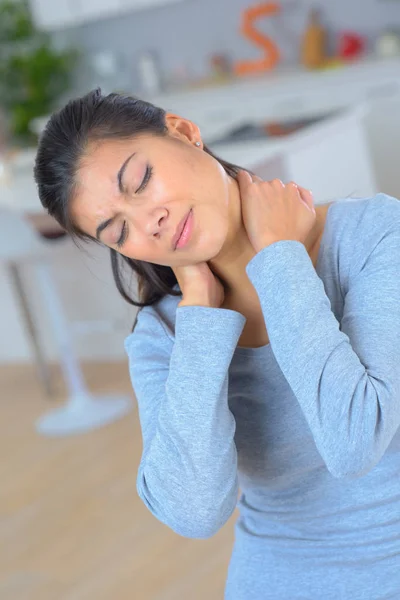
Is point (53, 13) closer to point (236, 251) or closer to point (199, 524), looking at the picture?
point (236, 251)

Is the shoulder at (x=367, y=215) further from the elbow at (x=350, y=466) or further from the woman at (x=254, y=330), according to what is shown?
the elbow at (x=350, y=466)

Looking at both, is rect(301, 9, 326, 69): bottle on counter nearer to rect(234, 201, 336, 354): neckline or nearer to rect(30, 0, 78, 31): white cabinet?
rect(30, 0, 78, 31): white cabinet

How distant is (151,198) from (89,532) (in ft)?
6.20

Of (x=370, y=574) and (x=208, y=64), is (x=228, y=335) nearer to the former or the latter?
(x=370, y=574)

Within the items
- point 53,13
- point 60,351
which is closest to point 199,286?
point 60,351

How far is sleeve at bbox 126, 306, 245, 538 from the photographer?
115cm

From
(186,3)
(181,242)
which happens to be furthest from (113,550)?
(186,3)

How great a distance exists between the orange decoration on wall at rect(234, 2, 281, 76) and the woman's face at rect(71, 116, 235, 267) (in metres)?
4.34

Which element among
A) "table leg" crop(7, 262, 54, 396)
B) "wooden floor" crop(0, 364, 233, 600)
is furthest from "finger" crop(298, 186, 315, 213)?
"table leg" crop(7, 262, 54, 396)

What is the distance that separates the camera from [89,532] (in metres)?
2.81

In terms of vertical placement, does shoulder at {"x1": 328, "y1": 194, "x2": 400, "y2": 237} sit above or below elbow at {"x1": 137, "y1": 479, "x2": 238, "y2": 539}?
above

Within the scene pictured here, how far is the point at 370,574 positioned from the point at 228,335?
36 cm

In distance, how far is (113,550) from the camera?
266 cm

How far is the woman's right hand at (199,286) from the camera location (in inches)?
47.9
